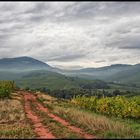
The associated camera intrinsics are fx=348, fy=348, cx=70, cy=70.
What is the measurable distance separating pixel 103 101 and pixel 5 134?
130 ft

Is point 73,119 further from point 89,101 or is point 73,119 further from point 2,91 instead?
point 2,91

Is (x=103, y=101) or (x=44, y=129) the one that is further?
(x=103, y=101)

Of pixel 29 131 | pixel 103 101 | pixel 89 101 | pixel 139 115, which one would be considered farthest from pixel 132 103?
pixel 29 131

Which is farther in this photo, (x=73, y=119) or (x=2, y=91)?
(x=2, y=91)

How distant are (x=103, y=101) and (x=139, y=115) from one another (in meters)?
9.46

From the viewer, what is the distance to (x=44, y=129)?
2777 centimetres

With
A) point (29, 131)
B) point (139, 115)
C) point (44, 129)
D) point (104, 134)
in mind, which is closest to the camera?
point (104, 134)

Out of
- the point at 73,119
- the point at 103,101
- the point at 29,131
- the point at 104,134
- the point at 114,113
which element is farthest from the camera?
the point at 103,101

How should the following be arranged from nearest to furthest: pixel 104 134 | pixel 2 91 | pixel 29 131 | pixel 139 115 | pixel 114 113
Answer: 1. pixel 104 134
2. pixel 29 131
3. pixel 139 115
4. pixel 114 113
5. pixel 2 91

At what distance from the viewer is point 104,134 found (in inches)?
913

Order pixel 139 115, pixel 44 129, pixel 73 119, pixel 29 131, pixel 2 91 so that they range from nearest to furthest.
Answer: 1. pixel 29 131
2. pixel 44 129
3. pixel 73 119
4. pixel 139 115
5. pixel 2 91

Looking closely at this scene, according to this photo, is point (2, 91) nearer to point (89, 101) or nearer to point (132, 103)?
point (89, 101)

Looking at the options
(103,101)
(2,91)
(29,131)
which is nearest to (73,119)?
(29,131)

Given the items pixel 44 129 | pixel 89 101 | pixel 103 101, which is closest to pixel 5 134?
pixel 44 129
